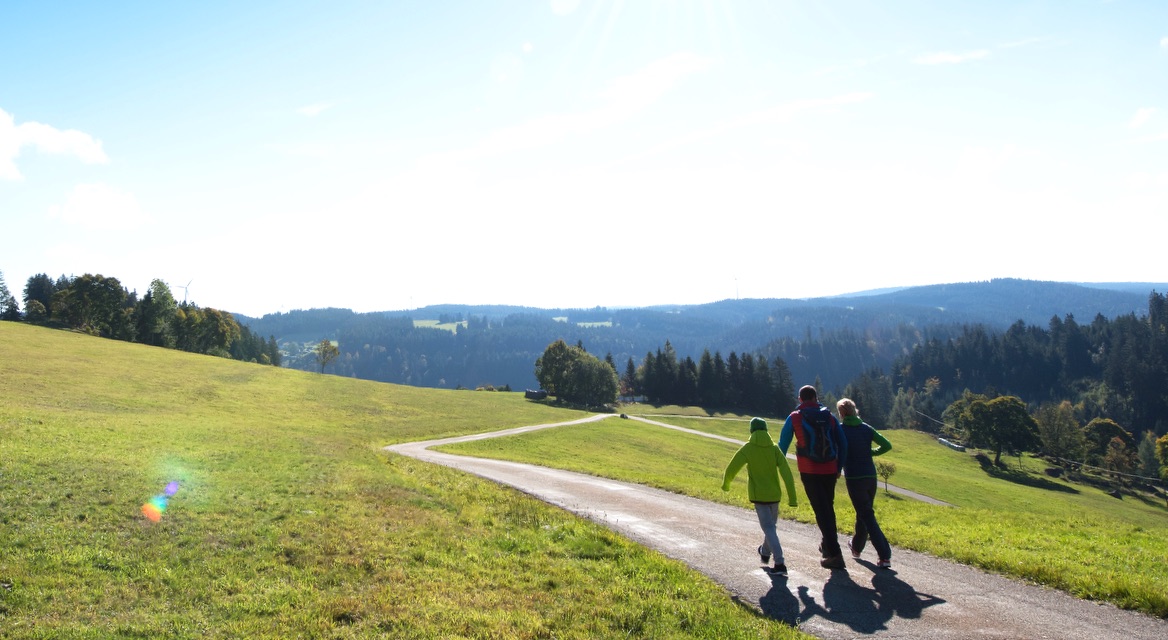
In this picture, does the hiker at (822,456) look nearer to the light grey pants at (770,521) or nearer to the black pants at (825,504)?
the black pants at (825,504)

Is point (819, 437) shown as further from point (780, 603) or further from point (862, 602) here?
point (780, 603)

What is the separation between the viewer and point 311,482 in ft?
61.8

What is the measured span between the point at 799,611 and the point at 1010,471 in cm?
9768

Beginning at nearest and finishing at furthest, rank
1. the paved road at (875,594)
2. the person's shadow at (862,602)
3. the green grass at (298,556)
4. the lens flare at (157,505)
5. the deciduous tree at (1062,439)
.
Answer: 1. the green grass at (298,556)
2. the paved road at (875,594)
3. the person's shadow at (862,602)
4. the lens flare at (157,505)
5. the deciduous tree at (1062,439)

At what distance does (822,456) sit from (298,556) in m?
10.4

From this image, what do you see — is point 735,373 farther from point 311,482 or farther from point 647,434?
point 311,482

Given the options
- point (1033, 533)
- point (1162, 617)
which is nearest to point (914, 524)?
point (1033, 533)

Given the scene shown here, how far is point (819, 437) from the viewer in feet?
36.5

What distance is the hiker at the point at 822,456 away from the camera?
36.4 feet

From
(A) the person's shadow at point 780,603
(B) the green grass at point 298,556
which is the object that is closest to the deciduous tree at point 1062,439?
(A) the person's shadow at point 780,603

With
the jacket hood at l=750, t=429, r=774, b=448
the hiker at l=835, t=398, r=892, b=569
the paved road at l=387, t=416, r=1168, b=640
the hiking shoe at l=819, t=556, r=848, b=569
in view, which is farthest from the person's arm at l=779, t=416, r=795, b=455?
the paved road at l=387, t=416, r=1168, b=640

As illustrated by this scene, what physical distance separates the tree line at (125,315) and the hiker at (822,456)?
125 meters

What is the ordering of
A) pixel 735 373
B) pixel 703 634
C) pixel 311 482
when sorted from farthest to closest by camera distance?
pixel 735 373 < pixel 311 482 < pixel 703 634

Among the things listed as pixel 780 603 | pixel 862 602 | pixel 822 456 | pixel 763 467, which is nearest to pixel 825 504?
pixel 822 456
